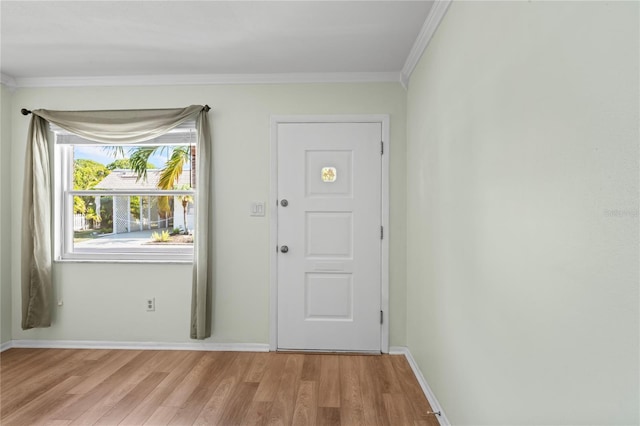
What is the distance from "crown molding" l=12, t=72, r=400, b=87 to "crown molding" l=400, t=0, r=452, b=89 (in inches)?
5.1

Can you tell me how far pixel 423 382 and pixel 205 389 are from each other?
5.05 ft

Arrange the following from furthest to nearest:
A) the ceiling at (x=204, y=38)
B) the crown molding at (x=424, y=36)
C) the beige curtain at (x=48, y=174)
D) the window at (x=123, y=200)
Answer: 1. the window at (x=123, y=200)
2. the beige curtain at (x=48, y=174)
3. the ceiling at (x=204, y=38)
4. the crown molding at (x=424, y=36)

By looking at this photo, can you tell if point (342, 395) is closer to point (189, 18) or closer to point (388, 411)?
point (388, 411)

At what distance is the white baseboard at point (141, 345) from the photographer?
3152mm

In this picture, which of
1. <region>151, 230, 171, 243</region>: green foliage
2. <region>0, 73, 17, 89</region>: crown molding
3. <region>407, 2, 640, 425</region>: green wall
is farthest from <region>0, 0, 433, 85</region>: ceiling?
<region>151, 230, 171, 243</region>: green foliage

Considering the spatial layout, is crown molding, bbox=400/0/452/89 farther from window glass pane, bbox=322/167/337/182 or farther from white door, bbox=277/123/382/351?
window glass pane, bbox=322/167/337/182

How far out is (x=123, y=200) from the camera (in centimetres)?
334

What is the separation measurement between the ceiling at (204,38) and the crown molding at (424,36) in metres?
0.04

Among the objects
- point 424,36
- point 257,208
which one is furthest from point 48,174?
point 424,36

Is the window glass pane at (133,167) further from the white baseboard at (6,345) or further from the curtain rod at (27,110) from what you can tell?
the white baseboard at (6,345)

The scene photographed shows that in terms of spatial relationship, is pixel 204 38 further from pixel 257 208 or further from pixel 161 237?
pixel 161 237

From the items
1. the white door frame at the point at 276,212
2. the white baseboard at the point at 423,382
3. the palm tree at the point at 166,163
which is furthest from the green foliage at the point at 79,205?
the white baseboard at the point at 423,382

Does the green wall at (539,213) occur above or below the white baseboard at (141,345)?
above

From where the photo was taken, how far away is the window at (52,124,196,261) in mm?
3299
